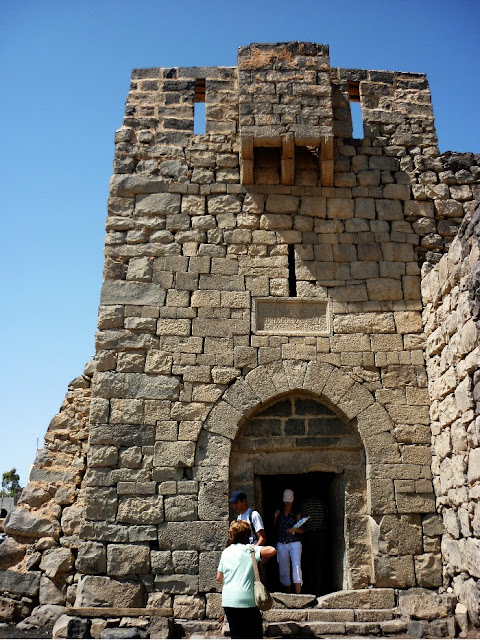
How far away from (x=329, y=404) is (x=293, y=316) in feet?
3.45

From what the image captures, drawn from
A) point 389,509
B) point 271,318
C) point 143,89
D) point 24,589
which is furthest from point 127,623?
point 143,89

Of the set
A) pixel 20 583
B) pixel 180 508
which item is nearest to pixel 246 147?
pixel 180 508

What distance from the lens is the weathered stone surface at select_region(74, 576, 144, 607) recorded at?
19.4 feet

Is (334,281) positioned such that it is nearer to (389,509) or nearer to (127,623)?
(389,509)

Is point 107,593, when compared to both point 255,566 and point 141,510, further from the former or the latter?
point 255,566

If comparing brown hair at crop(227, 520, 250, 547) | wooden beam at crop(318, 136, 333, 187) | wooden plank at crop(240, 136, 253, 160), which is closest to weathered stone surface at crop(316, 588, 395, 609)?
brown hair at crop(227, 520, 250, 547)

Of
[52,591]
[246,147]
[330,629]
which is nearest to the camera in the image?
[330,629]

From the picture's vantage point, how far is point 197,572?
19.7ft

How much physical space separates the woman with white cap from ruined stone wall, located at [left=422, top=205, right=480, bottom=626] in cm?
145

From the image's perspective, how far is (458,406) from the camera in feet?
18.9

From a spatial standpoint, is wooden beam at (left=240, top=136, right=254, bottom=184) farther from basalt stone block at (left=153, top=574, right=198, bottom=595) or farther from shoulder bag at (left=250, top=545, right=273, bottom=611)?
shoulder bag at (left=250, top=545, right=273, bottom=611)

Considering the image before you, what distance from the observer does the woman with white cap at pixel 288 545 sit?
21.0 ft

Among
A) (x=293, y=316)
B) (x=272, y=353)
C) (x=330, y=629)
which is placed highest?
(x=293, y=316)

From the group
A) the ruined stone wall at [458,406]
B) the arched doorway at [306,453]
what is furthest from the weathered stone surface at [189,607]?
the ruined stone wall at [458,406]
